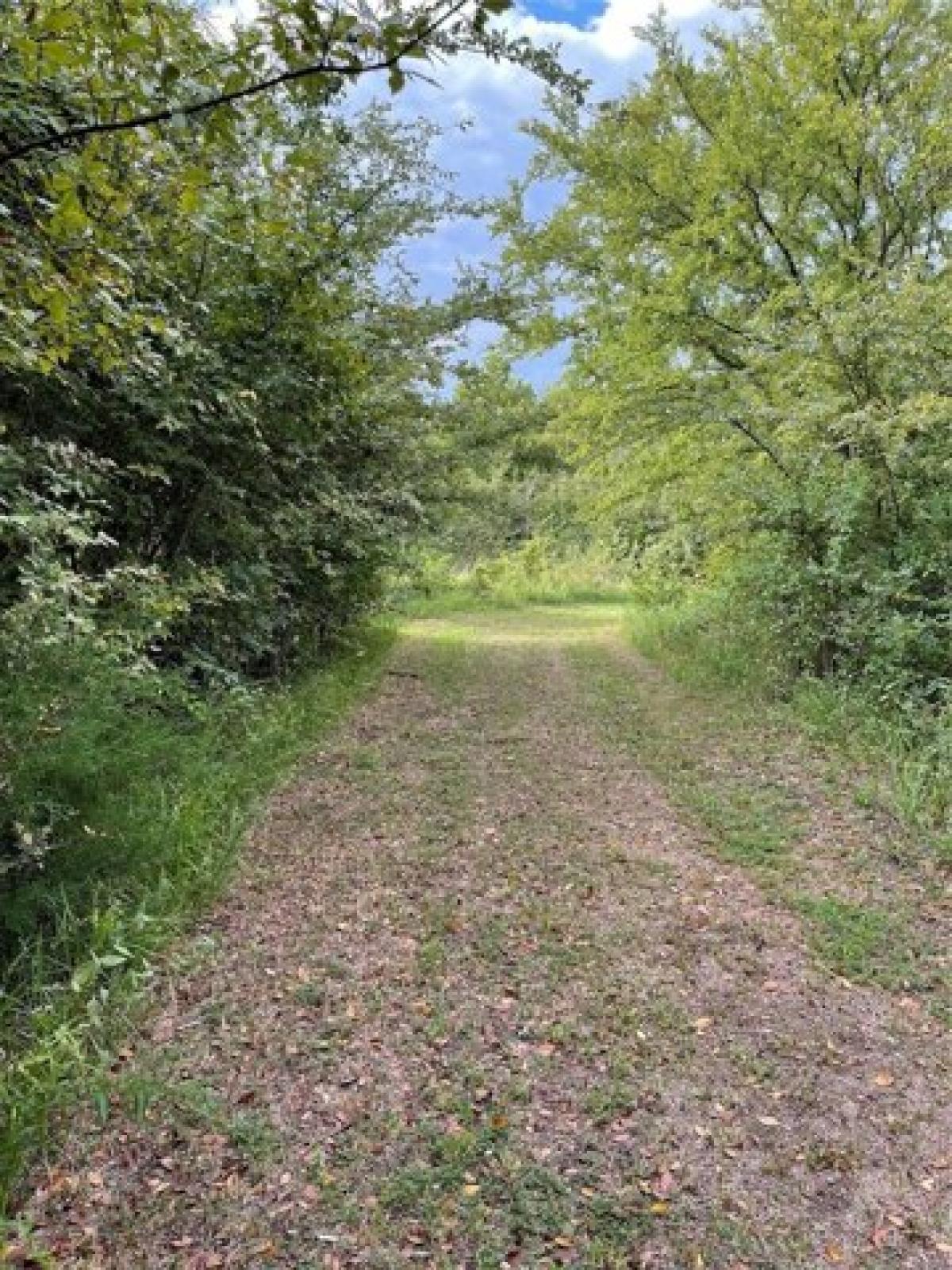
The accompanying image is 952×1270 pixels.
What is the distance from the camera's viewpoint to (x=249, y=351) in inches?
209

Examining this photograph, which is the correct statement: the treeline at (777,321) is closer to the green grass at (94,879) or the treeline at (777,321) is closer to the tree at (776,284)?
the tree at (776,284)

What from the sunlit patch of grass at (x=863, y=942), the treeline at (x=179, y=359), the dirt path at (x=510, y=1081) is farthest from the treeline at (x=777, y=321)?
the dirt path at (x=510, y=1081)

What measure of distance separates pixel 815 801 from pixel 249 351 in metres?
4.35

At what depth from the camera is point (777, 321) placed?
27.5 feet

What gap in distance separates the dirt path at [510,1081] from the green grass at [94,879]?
0.13 meters

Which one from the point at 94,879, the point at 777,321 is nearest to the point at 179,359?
the point at 94,879

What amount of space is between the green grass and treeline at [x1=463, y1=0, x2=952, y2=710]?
4781 millimetres

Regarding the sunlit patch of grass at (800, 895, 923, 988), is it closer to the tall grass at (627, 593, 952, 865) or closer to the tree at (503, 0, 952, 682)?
the tall grass at (627, 593, 952, 865)

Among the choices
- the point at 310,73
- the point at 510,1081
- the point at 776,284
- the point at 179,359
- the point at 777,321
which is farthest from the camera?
the point at 776,284

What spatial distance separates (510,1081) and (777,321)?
25.4 feet

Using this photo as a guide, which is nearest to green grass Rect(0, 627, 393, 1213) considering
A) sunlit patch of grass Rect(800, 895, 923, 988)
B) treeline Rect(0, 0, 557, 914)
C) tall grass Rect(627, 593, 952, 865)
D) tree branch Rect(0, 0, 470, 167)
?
treeline Rect(0, 0, 557, 914)

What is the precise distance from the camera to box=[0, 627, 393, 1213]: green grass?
100 inches

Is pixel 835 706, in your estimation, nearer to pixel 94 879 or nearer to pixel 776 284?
pixel 776 284

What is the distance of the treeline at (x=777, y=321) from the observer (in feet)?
21.1
